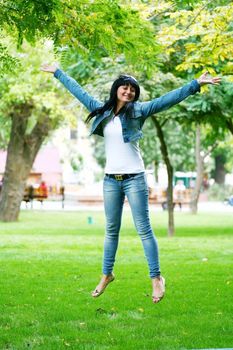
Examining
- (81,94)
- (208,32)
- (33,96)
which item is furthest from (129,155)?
(33,96)

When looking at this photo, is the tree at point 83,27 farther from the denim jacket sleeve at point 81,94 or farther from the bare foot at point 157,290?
the bare foot at point 157,290

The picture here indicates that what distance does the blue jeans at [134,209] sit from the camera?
19.7ft

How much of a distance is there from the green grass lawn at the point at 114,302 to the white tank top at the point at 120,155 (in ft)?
4.69

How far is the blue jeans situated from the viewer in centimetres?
600

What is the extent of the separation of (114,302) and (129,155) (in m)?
2.75

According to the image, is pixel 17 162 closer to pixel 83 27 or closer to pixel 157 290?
pixel 83 27

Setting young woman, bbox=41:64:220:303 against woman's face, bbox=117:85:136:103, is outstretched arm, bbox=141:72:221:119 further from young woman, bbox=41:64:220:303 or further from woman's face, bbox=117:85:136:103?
woman's face, bbox=117:85:136:103

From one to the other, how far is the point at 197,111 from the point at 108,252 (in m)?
12.6

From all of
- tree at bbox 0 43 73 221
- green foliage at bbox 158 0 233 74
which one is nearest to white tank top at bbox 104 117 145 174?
green foliage at bbox 158 0 233 74

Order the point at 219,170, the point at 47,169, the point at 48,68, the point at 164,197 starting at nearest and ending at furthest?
the point at 48,68 < the point at 164,197 < the point at 219,170 < the point at 47,169

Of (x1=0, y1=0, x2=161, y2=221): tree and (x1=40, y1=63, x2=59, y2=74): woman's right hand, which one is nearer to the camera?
(x1=40, y1=63, x2=59, y2=74): woman's right hand

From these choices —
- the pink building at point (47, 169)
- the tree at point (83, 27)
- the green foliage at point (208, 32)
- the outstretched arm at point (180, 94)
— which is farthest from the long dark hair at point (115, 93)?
the pink building at point (47, 169)

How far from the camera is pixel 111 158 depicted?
610 centimetres

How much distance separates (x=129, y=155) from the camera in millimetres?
6059
